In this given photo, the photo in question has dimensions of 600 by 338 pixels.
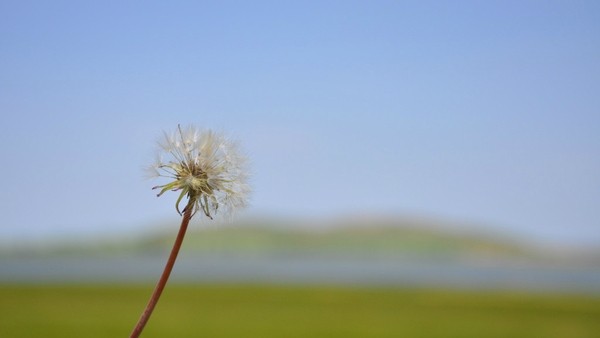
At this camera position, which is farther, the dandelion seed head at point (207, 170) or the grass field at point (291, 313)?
the grass field at point (291, 313)

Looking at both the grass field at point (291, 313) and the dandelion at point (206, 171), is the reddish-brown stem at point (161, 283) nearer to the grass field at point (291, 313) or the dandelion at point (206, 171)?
the dandelion at point (206, 171)

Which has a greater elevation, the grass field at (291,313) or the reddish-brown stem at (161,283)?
the grass field at (291,313)

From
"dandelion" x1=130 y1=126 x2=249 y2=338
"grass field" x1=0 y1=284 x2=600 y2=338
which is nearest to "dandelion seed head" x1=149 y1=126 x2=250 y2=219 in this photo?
"dandelion" x1=130 y1=126 x2=249 y2=338

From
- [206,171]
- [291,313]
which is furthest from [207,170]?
[291,313]

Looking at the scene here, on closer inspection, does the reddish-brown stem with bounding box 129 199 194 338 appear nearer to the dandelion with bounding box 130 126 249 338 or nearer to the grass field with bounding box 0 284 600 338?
the dandelion with bounding box 130 126 249 338

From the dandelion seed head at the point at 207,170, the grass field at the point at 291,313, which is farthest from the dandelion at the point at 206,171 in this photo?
the grass field at the point at 291,313

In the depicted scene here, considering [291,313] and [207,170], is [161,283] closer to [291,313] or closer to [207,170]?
[207,170]

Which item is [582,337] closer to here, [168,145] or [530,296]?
[530,296]

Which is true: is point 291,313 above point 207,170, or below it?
above
